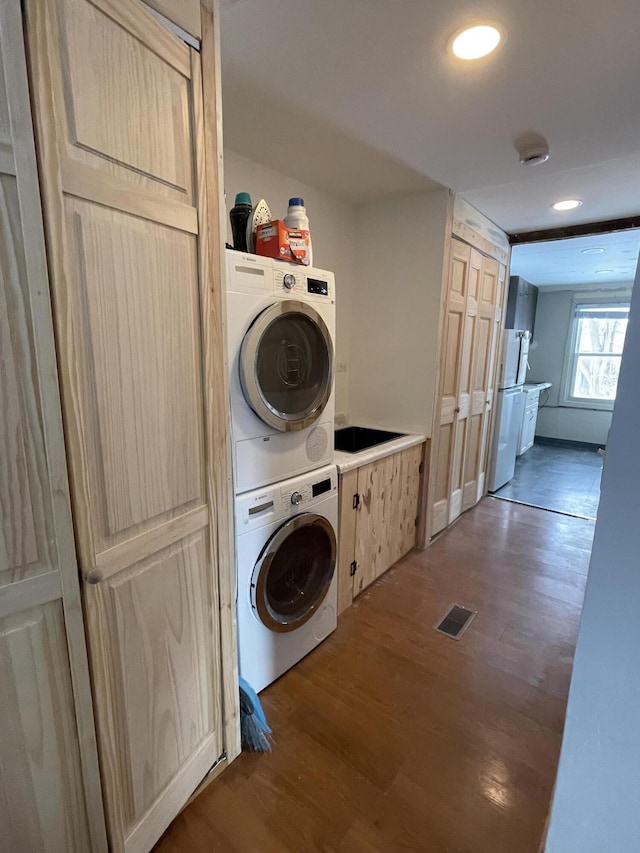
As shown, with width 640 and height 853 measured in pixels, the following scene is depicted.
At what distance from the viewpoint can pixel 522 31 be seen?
1.22m

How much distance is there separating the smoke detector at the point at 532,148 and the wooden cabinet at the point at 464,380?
0.67 metres

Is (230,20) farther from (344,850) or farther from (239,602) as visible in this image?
(344,850)

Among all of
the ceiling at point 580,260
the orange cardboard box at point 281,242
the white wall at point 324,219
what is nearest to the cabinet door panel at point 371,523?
the white wall at point 324,219

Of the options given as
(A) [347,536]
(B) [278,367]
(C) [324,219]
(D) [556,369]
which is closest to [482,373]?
(C) [324,219]

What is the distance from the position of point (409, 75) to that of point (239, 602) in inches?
79.4

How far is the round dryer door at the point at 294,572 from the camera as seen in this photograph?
1.56 metres

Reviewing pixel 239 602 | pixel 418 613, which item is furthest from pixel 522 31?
pixel 418 613

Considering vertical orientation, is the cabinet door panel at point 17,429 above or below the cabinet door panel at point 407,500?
above

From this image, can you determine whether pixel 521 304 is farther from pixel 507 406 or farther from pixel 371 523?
pixel 371 523

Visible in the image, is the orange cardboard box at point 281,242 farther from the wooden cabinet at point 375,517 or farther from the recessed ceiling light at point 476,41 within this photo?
the wooden cabinet at point 375,517

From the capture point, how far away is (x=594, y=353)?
19.0 feet

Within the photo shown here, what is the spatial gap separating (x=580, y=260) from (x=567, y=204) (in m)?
1.84

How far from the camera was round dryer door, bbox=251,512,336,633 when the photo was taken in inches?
61.4

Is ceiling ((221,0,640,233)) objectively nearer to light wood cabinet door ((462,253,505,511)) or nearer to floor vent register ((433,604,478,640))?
light wood cabinet door ((462,253,505,511))
